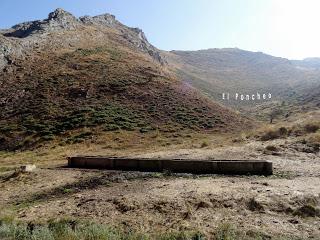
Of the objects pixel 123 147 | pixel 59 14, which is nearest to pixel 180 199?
pixel 123 147

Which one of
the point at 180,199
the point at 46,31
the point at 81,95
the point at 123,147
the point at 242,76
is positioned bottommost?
the point at 123,147

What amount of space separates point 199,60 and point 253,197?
156624 mm

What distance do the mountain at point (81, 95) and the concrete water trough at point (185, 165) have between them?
14.8 metres

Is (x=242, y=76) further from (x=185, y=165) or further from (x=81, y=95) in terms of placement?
(x=185, y=165)

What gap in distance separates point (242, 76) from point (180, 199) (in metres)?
134

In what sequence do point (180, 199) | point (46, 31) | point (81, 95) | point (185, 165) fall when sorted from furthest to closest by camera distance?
point (46, 31) < point (81, 95) < point (185, 165) < point (180, 199)

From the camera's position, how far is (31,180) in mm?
20500

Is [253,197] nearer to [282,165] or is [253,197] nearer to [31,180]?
[282,165]

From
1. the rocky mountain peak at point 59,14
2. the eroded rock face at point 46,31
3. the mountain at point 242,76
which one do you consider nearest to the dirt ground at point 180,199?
the eroded rock face at point 46,31

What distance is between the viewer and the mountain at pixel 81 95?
131 feet

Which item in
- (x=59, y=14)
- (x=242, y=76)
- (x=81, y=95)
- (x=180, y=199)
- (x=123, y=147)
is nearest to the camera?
(x=180, y=199)

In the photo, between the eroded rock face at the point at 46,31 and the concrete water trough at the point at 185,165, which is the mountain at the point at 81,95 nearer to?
the eroded rock face at the point at 46,31

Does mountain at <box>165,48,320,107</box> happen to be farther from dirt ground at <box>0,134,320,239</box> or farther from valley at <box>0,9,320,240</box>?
dirt ground at <box>0,134,320,239</box>

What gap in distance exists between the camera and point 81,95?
157 feet
